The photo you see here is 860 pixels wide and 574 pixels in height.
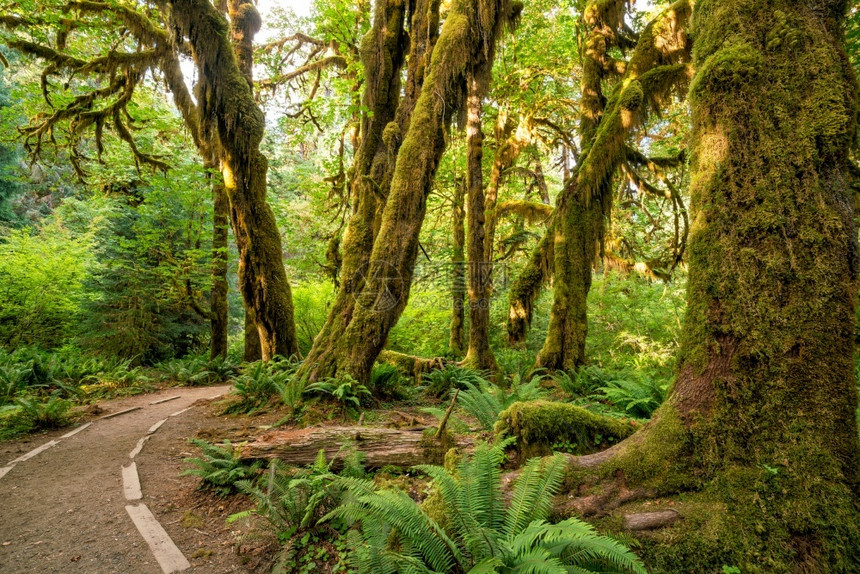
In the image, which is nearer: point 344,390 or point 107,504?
point 107,504

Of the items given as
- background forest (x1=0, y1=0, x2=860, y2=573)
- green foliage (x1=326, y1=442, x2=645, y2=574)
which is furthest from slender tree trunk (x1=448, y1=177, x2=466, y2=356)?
green foliage (x1=326, y1=442, x2=645, y2=574)

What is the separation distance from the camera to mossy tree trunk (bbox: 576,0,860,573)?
1989 mm

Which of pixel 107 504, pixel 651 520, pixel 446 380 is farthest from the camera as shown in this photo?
pixel 446 380

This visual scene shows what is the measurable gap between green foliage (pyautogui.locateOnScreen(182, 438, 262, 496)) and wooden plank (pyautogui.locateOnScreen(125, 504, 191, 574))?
447 mm

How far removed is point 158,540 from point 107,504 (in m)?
1.01

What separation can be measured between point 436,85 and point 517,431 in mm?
5272

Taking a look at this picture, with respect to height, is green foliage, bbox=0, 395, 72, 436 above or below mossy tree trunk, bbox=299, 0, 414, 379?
below

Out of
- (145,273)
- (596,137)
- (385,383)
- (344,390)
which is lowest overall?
(385,383)

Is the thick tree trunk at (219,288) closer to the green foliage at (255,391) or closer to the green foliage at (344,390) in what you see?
the green foliage at (255,391)

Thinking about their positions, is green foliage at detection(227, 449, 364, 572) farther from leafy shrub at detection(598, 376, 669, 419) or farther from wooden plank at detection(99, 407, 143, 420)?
wooden plank at detection(99, 407, 143, 420)

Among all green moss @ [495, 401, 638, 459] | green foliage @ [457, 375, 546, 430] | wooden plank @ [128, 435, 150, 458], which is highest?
green moss @ [495, 401, 638, 459]

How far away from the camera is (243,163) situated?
7922 mm

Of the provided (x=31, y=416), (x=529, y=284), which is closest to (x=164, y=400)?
(x=31, y=416)

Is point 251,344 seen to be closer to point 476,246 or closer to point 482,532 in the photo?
point 476,246
